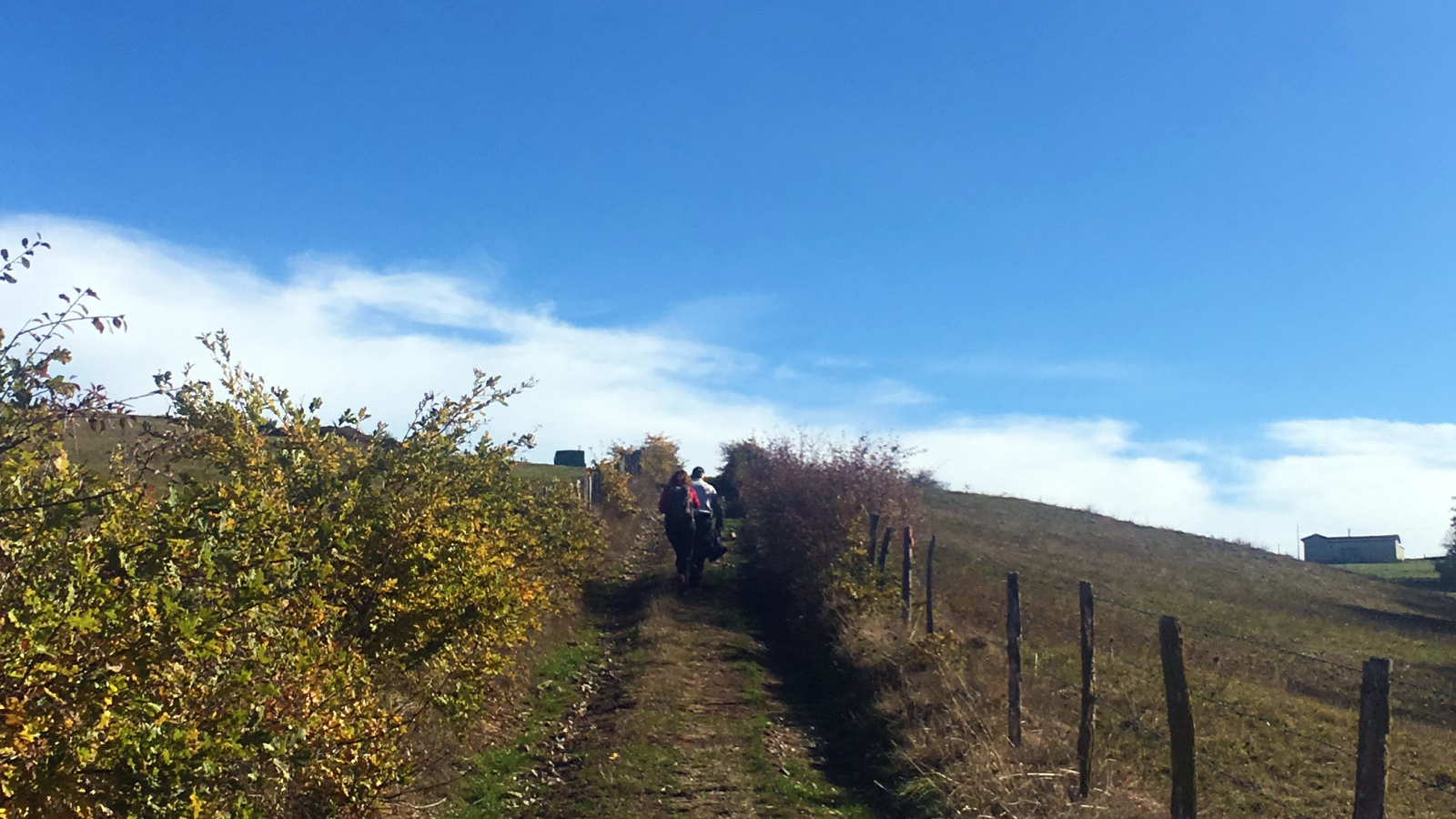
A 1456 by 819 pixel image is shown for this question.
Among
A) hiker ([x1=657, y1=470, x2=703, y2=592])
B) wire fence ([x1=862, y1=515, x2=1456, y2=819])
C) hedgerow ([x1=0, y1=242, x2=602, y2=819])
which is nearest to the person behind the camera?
hedgerow ([x1=0, y1=242, x2=602, y2=819])

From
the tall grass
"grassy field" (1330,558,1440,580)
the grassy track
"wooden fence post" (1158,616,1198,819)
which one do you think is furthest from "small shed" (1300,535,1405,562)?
"wooden fence post" (1158,616,1198,819)

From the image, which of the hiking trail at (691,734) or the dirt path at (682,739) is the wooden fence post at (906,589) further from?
the dirt path at (682,739)

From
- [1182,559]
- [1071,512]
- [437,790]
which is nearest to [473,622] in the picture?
[437,790]

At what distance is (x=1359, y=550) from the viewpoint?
76688mm

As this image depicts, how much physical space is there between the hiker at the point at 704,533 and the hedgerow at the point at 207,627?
9036 mm

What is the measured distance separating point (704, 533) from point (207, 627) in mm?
13584

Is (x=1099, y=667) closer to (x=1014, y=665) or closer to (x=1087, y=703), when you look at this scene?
(x=1014, y=665)

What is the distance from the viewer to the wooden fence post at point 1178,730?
5660 mm

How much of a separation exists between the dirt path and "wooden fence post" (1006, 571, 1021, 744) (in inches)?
55.0

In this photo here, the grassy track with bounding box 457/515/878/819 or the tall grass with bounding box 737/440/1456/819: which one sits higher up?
the tall grass with bounding box 737/440/1456/819

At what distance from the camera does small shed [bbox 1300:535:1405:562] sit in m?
74.6

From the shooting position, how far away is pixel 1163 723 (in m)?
9.67

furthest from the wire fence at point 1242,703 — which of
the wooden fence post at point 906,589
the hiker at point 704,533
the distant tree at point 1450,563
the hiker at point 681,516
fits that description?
the distant tree at point 1450,563

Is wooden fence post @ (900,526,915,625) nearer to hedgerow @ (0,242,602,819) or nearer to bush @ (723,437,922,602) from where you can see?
bush @ (723,437,922,602)
